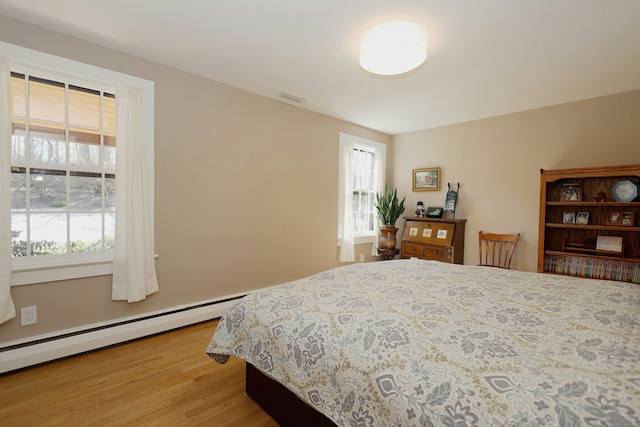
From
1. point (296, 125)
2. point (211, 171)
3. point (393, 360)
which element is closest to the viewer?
point (393, 360)

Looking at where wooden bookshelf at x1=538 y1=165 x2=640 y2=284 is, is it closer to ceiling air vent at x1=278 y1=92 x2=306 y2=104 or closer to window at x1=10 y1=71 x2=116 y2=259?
ceiling air vent at x1=278 y1=92 x2=306 y2=104

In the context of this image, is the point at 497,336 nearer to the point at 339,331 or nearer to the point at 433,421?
the point at 433,421

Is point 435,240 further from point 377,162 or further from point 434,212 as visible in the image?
point 377,162

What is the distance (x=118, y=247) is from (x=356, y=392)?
2.28m

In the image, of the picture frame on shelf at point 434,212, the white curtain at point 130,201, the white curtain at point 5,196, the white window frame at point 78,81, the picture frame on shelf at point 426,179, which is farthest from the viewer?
the picture frame on shelf at point 426,179

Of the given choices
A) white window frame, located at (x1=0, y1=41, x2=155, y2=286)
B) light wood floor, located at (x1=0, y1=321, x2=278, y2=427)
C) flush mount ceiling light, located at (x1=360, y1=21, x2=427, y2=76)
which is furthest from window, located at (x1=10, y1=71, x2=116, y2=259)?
flush mount ceiling light, located at (x1=360, y1=21, x2=427, y2=76)

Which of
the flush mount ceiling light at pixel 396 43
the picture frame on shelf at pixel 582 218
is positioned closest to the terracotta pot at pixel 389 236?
the picture frame on shelf at pixel 582 218

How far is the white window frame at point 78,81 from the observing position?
79.8 inches

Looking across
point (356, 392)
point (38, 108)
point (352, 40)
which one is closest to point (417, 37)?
point (352, 40)

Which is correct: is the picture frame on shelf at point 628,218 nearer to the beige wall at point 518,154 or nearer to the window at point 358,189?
the beige wall at point 518,154

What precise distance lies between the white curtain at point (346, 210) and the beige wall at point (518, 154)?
1129 mm

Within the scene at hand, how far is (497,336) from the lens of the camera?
3.80 feet

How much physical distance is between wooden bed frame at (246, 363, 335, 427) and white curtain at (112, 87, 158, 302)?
4.53 ft

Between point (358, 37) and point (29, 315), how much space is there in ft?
10.2
